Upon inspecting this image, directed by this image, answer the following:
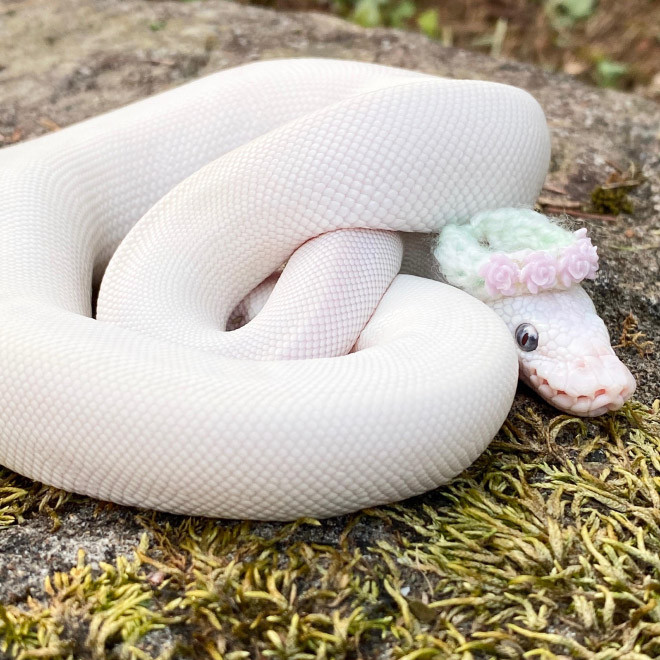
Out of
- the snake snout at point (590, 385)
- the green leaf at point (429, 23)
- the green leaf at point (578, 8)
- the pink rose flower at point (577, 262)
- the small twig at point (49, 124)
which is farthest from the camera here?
the green leaf at point (578, 8)

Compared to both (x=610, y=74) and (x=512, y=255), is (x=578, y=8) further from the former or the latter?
(x=512, y=255)

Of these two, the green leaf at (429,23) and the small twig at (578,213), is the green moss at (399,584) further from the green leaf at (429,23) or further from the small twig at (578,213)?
the green leaf at (429,23)

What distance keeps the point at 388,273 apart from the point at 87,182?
45.9 inches

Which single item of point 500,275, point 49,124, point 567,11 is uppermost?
point 500,275

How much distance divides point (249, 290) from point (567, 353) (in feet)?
3.30

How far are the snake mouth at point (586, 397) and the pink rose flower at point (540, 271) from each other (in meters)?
0.23

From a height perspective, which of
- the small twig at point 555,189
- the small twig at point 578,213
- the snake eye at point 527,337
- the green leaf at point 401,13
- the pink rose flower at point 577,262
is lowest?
the green leaf at point 401,13

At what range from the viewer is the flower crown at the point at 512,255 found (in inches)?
91.9

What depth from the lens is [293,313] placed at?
7.82ft

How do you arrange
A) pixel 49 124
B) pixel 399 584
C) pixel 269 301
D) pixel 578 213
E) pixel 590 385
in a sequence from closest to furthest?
1. pixel 399 584
2. pixel 590 385
3. pixel 269 301
4. pixel 578 213
5. pixel 49 124

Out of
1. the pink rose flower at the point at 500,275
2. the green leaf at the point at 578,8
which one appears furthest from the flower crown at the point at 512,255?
the green leaf at the point at 578,8

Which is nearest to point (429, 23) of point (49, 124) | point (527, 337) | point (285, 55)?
point (285, 55)

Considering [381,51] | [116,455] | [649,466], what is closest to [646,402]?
[649,466]

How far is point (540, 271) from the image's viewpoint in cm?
232
